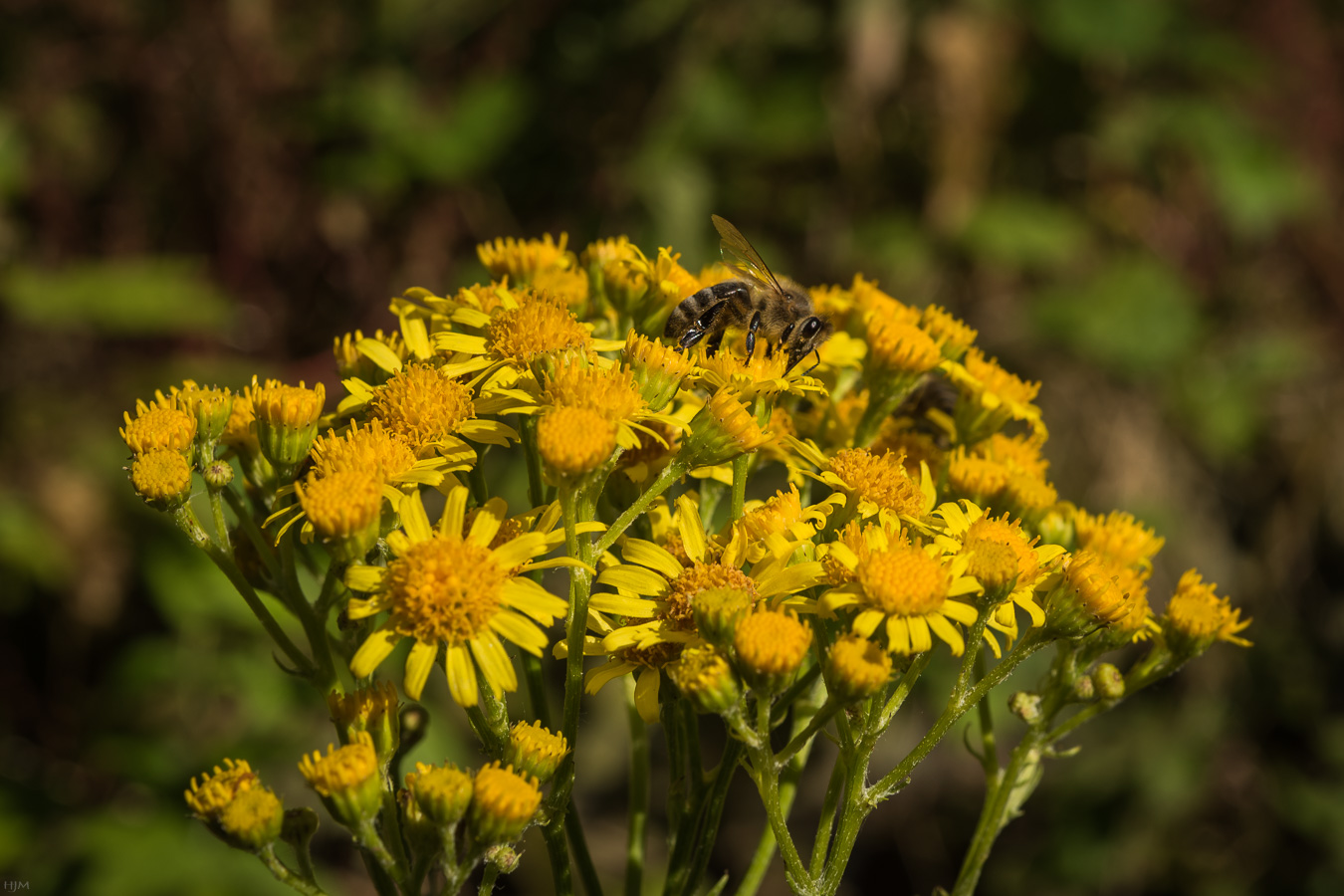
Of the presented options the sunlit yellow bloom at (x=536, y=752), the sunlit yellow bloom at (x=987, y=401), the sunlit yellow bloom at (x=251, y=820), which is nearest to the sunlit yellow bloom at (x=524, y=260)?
the sunlit yellow bloom at (x=987, y=401)

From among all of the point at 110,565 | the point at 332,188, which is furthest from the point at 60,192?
the point at 110,565

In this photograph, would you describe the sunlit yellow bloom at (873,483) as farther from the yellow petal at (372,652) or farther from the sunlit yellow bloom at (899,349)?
the yellow petal at (372,652)

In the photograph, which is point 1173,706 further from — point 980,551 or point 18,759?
point 18,759

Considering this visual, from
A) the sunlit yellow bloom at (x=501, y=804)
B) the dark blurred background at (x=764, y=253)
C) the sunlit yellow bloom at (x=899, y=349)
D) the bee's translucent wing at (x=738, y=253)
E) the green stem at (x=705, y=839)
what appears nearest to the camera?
the sunlit yellow bloom at (x=501, y=804)

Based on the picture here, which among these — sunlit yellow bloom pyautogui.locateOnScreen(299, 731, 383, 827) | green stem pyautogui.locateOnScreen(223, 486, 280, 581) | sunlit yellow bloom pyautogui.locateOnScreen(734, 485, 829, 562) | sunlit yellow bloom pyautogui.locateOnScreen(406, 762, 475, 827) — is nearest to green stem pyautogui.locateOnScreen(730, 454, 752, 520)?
sunlit yellow bloom pyautogui.locateOnScreen(734, 485, 829, 562)

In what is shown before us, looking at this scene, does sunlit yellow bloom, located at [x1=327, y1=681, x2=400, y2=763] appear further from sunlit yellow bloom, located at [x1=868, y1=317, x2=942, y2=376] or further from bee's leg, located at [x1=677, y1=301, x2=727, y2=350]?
sunlit yellow bloom, located at [x1=868, y1=317, x2=942, y2=376]
